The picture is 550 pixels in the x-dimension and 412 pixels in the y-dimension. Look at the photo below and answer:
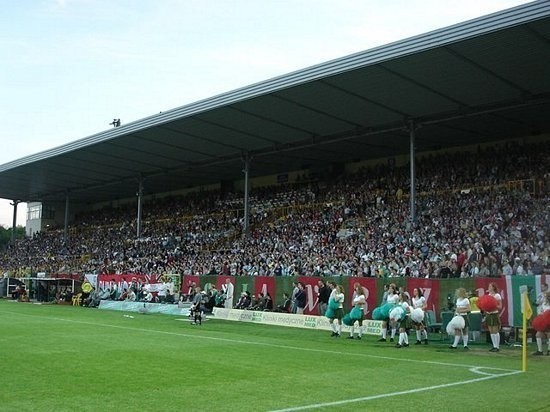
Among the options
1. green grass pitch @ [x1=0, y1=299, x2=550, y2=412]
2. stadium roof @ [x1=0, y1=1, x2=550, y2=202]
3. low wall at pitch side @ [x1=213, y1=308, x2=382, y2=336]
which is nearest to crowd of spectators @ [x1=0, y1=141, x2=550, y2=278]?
stadium roof @ [x1=0, y1=1, x2=550, y2=202]

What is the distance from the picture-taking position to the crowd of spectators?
2605 centimetres

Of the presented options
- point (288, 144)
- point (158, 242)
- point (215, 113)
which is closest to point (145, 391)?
point (215, 113)

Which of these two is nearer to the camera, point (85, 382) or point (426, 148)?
point (85, 382)

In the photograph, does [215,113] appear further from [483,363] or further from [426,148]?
[483,363]

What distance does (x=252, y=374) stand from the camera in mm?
12211

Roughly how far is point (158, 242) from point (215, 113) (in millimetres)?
18552

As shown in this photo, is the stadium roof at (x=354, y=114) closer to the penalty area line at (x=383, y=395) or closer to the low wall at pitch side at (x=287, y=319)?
the low wall at pitch side at (x=287, y=319)

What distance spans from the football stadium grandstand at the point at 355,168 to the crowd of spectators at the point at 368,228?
0.11 meters

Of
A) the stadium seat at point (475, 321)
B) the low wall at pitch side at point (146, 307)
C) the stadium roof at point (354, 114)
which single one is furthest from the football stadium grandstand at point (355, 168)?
the stadium seat at point (475, 321)

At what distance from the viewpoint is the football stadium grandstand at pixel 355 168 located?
80.9 feet

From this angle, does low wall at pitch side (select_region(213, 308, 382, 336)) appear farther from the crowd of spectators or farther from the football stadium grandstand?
the football stadium grandstand

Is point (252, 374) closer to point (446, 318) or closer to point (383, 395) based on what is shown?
point (383, 395)

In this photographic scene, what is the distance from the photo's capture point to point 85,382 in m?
10.9

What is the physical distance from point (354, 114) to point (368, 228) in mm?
5940
